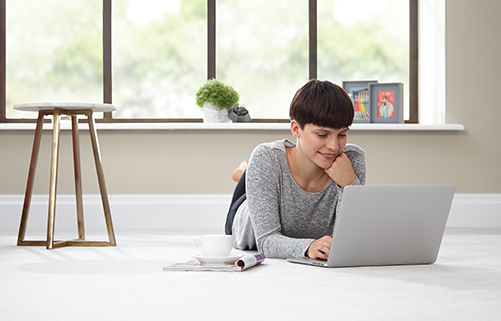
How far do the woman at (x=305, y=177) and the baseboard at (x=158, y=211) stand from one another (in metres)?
1.46

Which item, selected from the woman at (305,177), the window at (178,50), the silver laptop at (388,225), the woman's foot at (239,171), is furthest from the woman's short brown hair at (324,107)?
the window at (178,50)

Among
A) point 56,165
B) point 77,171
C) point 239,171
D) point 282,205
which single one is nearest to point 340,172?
point 282,205

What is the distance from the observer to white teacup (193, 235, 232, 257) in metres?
1.77

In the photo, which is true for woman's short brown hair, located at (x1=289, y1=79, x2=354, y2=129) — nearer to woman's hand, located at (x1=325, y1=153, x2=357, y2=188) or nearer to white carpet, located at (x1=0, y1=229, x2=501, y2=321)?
woman's hand, located at (x1=325, y1=153, x2=357, y2=188)

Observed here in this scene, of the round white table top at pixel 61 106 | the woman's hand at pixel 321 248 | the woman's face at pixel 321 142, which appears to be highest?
the round white table top at pixel 61 106

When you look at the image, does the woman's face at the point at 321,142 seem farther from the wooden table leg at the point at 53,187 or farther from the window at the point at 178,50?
the window at the point at 178,50

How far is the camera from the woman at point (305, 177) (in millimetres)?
1869

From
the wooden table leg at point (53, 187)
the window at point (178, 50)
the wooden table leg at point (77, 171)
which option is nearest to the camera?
the wooden table leg at point (53, 187)

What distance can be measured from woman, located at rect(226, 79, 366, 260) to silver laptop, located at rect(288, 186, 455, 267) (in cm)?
10

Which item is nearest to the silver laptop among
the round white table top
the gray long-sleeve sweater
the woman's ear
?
the gray long-sleeve sweater

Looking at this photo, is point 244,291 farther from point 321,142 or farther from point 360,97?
point 360,97

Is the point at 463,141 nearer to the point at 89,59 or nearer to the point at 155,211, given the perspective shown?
the point at 155,211

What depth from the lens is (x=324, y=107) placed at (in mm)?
1852

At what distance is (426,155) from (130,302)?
2825 millimetres
